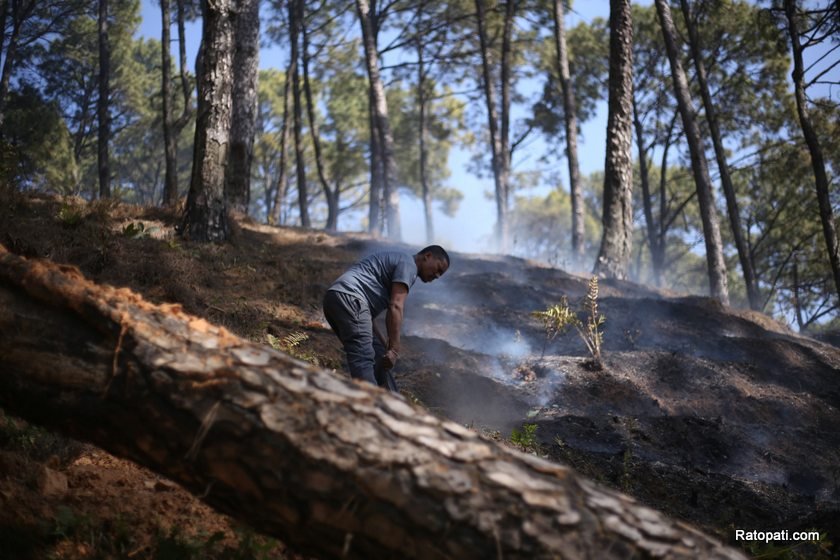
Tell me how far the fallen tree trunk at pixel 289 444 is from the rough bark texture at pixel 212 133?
18.6 feet

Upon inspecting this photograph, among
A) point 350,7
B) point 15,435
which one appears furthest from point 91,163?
point 15,435

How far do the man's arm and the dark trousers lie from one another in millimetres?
121

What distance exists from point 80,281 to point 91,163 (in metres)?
30.9

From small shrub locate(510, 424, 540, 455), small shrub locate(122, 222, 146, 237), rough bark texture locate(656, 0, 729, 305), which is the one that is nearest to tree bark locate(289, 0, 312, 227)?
rough bark texture locate(656, 0, 729, 305)

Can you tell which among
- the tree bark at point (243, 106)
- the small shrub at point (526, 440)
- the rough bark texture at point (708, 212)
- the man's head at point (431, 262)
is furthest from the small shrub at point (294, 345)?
the rough bark texture at point (708, 212)

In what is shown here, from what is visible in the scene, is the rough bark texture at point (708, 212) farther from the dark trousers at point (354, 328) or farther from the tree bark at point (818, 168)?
the dark trousers at point (354, 328)

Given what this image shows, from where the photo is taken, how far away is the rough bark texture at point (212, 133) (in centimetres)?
798

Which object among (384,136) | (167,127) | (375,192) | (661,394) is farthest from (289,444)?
(375,192)

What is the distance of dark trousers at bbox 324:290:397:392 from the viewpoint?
14.8 ft

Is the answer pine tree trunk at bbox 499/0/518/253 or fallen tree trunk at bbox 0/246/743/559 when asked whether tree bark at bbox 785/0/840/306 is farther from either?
pine tree trunk at bbox 499/0/518/253

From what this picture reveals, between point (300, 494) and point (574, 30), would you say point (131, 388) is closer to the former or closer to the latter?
point (300, 494)

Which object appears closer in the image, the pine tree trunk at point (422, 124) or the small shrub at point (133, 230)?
the small shrub at point (133, 230)

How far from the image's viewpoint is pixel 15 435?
11.0 ft

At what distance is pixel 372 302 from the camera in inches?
185
